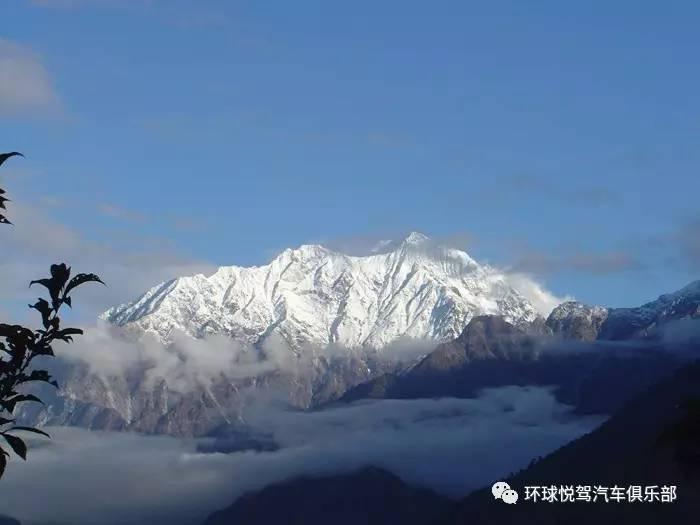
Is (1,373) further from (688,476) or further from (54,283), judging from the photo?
(688,476)

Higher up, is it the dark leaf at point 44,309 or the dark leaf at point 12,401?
the dark leaf at point 44,309

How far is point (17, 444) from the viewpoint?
27.7 m

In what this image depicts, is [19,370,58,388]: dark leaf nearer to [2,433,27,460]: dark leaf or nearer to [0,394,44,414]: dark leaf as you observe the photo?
[0,394,44,414]: dark leaf

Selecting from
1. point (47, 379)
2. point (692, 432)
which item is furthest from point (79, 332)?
point (692, 432)

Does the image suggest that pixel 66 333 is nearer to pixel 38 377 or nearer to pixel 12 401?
pixel 38 377

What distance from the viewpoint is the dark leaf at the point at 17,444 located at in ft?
89.9

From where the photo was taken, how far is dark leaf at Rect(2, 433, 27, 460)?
89.9 feet

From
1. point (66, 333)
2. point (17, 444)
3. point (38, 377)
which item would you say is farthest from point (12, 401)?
point (66, 333)

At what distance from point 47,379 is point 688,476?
15.2 meters

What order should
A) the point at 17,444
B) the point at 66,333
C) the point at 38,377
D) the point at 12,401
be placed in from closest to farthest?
the point at 17,444
the point at 12,401
the point at 38,377
the point at 66,333

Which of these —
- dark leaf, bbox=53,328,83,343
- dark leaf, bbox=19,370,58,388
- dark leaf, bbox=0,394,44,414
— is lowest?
dark leaf, bbox=0,394,44,414

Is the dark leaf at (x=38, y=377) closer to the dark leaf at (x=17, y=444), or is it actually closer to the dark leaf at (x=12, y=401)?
the dark leaf at (x=12, y=401)

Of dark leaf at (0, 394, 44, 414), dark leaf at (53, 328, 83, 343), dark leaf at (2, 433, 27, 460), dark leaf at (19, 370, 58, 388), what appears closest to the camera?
dark leaf at (2, 433, 27, 460)

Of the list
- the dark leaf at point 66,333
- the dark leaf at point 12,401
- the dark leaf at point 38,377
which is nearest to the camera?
the dark leaf at point 12,401
